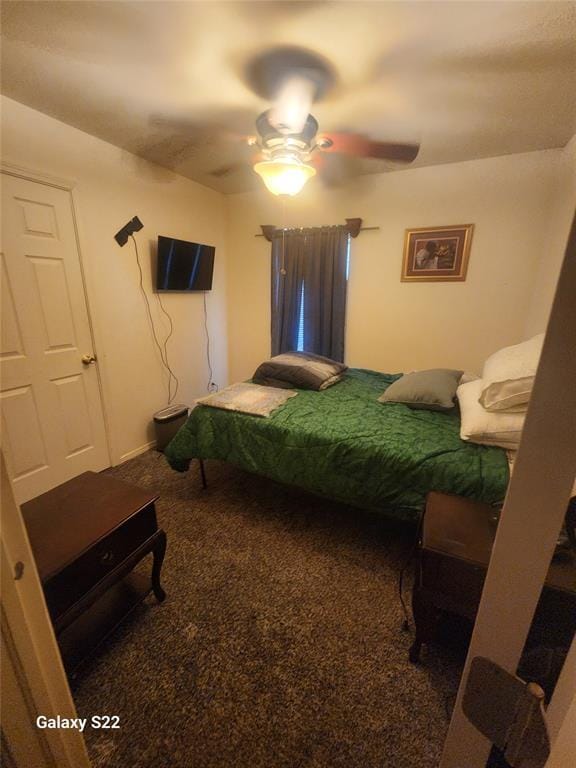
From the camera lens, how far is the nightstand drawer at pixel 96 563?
3.57 ft

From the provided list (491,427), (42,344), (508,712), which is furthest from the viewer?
(42,344)

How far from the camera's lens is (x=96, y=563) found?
1.20 m

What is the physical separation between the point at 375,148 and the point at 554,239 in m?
1.51

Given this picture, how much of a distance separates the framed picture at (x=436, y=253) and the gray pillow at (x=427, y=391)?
1038 millimetres

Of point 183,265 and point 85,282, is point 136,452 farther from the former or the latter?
point 183,265

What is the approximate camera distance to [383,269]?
3.14 m

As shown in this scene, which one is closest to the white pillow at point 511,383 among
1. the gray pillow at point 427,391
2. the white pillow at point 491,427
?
the white pillow at point 491,427

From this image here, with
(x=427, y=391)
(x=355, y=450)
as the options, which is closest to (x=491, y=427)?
(x=427, y=391)

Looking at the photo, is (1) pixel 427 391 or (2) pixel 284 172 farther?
(1) pixel 427 391

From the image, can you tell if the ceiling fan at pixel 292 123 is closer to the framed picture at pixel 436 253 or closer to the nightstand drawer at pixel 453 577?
the framed picture at pixel 436 253

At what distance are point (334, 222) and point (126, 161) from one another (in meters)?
1.91

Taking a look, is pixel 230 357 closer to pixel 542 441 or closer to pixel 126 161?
pixel 126 161

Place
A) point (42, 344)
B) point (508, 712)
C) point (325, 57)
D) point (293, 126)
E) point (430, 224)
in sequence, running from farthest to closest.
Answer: point (430, 224) < point (42, 344) < point (293, 126) < point (325, 57) < point (508, 712)

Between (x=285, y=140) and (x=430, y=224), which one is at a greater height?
(x=285, y=140)
